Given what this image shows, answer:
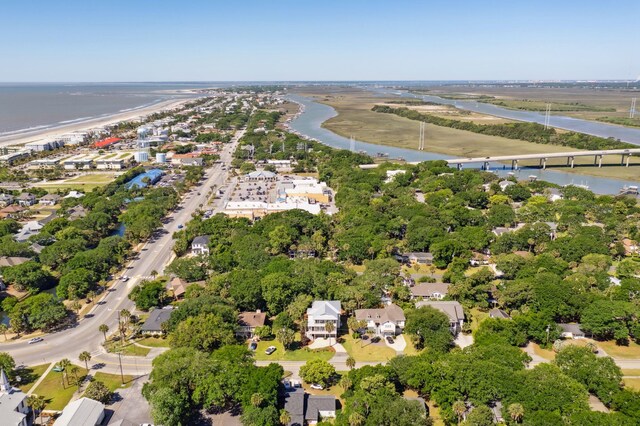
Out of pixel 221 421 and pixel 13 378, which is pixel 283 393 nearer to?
pixel 221 421

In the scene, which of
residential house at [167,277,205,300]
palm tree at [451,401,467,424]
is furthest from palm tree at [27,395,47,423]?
palm tree at [451,401,467,424]

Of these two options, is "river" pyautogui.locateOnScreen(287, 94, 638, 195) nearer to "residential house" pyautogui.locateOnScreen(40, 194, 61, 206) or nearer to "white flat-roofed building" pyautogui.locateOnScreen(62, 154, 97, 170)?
"white flat-roofed building" pyautogui.locateOnScreen(62, 154, 97, 170)

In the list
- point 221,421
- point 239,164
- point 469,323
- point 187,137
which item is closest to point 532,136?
point 239,164

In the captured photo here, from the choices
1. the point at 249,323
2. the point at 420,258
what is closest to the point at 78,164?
the point at 249,323

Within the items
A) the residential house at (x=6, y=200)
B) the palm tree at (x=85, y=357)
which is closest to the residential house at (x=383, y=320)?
the palm tree at (x=85, y=357)

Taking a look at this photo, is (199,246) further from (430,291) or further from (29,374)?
(430,291)

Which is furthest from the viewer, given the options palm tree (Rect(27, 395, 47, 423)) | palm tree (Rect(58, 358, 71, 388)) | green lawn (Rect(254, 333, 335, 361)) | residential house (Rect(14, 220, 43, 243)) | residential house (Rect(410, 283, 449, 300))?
residential house (Rect(14, 220, 43, 243))
